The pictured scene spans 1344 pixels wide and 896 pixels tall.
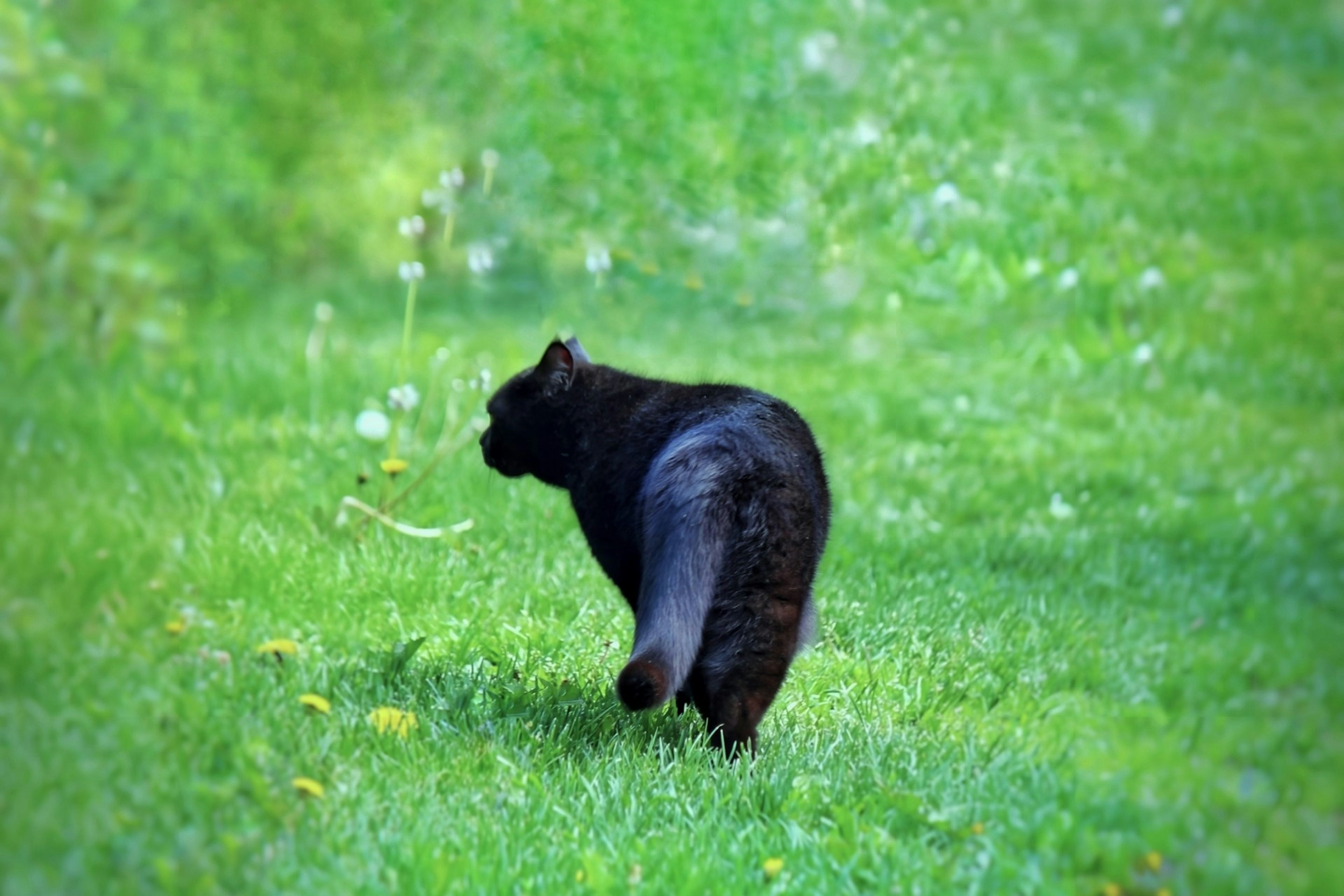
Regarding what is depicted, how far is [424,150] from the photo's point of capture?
25.6ft

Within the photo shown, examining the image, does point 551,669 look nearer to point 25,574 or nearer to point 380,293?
point 25,574

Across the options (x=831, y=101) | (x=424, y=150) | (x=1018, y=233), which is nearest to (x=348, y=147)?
(x=424, y=150)

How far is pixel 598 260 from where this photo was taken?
6.39m

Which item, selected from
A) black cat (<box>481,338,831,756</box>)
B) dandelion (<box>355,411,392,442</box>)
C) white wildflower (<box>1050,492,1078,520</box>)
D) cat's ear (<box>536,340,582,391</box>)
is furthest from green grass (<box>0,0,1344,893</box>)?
cat's ear (<box>536,340,582,391</box>)

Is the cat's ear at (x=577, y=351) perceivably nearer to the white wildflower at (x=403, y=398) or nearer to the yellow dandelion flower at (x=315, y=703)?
the white wildflower at (x=403, y=398)

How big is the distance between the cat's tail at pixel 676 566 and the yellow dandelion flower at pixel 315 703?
2.13 feet

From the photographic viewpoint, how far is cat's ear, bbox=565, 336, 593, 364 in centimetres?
387

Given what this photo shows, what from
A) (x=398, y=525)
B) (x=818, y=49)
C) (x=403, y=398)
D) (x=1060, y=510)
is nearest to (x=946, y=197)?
(x=818, y=49)

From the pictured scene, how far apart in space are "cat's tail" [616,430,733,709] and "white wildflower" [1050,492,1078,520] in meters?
2.48

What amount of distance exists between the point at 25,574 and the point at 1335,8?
9.21 m

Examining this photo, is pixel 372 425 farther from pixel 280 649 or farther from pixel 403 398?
pixel 280 649

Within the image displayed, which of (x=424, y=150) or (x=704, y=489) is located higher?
(x=424, y=150)

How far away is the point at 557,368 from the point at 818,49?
17.2 feet

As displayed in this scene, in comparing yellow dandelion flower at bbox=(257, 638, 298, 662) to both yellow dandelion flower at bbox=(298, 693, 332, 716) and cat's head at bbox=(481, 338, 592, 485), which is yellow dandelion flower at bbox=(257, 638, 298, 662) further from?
cat's head at bbox=(481, 338, 592, 485)
